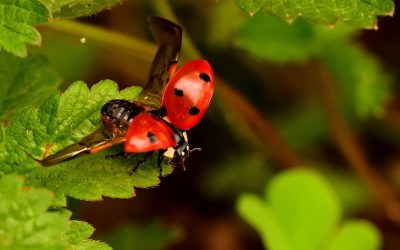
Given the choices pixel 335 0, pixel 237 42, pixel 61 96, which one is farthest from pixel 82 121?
pixel 237 42

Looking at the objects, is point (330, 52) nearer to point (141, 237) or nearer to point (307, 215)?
point (307, 215)

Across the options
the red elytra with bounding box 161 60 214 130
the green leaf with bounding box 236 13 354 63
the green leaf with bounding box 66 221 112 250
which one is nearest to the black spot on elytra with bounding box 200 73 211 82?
the red elytra with bounding box 161 60 214 130

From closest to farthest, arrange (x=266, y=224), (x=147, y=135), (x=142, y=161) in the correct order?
(x=147, y=135), (x=142, y=161), (x=266, y=224)

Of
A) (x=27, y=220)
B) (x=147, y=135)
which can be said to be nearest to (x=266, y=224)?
(x=147, y=135)

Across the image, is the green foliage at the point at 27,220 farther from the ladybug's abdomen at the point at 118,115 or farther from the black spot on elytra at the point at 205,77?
the black spot on elytra at the point at 205,77

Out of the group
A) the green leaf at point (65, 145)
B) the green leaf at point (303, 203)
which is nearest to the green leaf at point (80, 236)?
the green leaf at point (65, 145)

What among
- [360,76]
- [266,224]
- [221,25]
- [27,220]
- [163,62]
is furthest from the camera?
[221,25]
